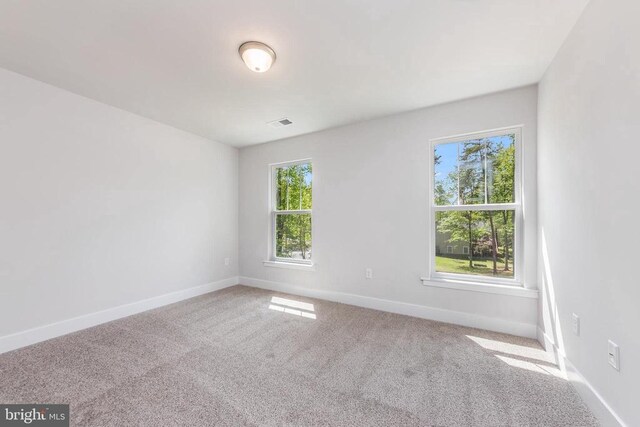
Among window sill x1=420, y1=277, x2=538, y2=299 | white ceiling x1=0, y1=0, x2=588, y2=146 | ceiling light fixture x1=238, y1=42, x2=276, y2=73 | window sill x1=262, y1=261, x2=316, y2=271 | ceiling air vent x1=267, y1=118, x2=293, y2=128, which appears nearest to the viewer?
white ceiling x1=0, y1=0, x2=588, y2=146

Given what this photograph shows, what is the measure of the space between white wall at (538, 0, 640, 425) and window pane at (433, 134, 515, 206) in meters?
0.59

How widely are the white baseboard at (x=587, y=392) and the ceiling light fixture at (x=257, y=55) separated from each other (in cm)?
304

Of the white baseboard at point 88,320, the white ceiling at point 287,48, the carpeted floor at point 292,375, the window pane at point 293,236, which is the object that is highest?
the white ceiling at point 287,48

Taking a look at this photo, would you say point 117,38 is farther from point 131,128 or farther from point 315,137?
point 315,137

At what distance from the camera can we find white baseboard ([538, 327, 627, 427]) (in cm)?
136

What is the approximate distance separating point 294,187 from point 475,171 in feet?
8.30

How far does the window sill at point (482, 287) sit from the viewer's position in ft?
8.41

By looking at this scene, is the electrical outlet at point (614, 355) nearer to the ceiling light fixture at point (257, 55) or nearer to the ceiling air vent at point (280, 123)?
the ceiling light fixture at point (257, 55)

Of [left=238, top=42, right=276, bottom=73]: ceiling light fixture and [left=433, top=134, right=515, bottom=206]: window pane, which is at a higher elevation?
[left=238, top=42, right=276, bottom=73]: ceiling light fixture

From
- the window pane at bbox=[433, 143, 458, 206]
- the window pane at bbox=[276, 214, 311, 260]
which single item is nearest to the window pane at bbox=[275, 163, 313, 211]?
the window pane at bbox=[276, 214, 311, 260]

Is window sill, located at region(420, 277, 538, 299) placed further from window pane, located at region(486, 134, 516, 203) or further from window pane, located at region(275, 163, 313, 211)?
window pane, located at region(275, 163, 313, 211)

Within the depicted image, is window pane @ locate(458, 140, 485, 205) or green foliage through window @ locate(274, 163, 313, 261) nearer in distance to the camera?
window pane @ locate(458, 140, 485, 205)

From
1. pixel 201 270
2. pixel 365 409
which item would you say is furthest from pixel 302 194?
pixel 365 409

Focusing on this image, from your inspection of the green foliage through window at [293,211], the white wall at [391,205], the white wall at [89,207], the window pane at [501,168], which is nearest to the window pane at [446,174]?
the white wall at [391,205]
